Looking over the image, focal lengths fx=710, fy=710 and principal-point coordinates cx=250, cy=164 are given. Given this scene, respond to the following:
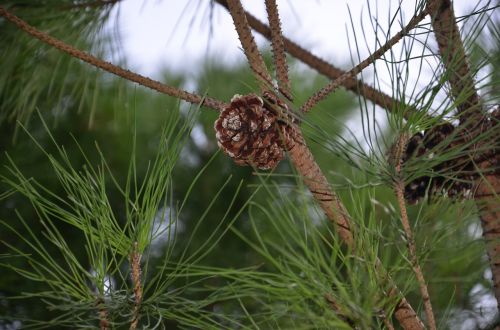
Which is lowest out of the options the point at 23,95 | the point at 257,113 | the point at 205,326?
the point at 205,326

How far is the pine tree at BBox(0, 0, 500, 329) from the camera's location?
44 cm

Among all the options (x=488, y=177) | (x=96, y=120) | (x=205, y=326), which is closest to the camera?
(x=205, y=326)

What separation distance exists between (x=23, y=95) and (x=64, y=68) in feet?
0.43

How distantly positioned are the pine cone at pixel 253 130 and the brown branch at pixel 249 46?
0.5 inches

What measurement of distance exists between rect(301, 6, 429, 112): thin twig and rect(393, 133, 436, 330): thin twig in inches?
2.1

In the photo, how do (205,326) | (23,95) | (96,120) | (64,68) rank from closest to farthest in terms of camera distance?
(205,326)
(23,95)
(64,68)
(96,120)

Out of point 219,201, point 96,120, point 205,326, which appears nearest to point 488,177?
point 205,326

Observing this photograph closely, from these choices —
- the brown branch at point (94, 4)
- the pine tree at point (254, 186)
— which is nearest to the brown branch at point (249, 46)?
the pine tree at point (254, 186)

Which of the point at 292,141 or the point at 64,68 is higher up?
the point at 64,68

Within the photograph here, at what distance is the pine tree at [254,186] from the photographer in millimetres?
443

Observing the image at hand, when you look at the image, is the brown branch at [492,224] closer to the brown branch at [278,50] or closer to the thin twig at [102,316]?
the brown branch at [278,50]

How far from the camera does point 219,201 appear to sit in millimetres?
1215

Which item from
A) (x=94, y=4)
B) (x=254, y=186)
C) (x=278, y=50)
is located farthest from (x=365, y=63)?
(x=94, y=4)

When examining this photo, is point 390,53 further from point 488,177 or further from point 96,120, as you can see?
point 96,120
